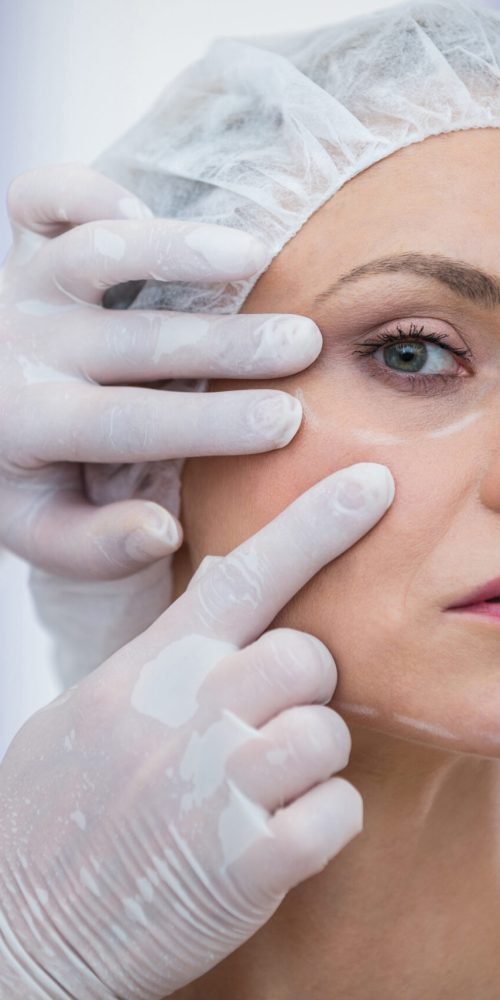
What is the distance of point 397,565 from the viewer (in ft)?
4.07

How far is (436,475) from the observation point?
124cm

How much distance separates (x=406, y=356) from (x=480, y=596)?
0.95 feet

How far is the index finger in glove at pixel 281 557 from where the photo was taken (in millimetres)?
1237

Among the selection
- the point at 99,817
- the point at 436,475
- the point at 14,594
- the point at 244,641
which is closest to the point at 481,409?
the point at 436,475

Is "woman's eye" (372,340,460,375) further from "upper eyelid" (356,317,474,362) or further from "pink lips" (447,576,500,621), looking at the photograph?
"pink lips" (447,576,500,621)

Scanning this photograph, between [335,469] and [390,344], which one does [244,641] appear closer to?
[335,469]

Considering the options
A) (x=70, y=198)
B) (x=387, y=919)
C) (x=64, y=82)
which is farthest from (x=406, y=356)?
(x=64, y=82)

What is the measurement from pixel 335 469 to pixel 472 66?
0.52 metres

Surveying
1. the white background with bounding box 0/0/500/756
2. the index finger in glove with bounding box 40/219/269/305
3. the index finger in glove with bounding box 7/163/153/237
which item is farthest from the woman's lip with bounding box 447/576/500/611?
the white background with bounding box 0/0/500/756

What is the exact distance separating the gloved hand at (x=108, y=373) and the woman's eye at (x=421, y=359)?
0.30ft

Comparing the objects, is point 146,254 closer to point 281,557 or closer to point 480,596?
point 281,557

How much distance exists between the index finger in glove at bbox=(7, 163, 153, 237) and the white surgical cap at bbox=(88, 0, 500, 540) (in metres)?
0.08

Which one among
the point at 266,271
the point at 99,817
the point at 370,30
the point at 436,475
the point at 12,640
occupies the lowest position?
the point at 12,640

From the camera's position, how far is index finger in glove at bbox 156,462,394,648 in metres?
1.24
